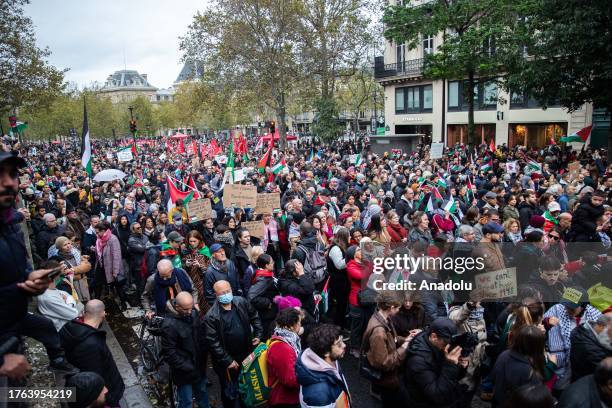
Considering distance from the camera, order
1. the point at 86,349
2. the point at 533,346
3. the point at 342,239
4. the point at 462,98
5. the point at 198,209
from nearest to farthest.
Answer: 1. the point at 533,346
2. the point at 86,349
3. the point at 342,239
4. the point at 198,209
5. the point at 462,98

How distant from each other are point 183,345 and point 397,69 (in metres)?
38.9

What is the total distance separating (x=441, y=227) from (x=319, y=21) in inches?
1091

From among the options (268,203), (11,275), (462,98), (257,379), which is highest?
(462,98)

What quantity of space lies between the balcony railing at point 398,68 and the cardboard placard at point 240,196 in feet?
101

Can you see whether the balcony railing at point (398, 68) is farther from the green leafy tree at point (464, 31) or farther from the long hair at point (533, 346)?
the long hair at point (533, 346)

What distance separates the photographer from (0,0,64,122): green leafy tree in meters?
20.6

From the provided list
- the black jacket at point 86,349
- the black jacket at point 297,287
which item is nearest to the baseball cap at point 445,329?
the black jacket at point 297,287

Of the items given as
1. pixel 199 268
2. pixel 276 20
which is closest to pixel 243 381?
pixel 199 268

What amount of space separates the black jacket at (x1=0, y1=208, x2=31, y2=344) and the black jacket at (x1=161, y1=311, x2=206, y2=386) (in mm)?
2378

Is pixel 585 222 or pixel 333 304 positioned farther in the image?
pixel 333 304

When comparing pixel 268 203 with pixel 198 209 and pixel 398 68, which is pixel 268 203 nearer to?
pixel 198 209

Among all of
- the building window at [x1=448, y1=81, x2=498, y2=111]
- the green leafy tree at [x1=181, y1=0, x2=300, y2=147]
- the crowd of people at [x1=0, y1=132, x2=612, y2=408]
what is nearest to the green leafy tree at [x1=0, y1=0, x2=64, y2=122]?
the green leafy tree at [x1=181, y1=0, x2=300, y2=147]

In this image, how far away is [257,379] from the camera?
4113 mm

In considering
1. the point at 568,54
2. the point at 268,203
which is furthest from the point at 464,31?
the point at 268,203
